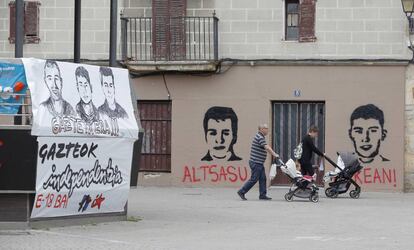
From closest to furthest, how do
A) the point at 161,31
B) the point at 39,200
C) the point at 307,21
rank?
the point at 39,200 < the point at 307,21 < the point at 161,31

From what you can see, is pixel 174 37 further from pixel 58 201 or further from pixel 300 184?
pixel 58 201

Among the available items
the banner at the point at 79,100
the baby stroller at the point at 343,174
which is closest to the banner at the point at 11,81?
the banner at the point at 79,100

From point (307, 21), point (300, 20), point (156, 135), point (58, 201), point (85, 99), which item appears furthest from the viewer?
point (156, 135)

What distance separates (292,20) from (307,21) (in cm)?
55

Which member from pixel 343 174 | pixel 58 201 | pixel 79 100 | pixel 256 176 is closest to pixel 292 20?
pixel 343 174

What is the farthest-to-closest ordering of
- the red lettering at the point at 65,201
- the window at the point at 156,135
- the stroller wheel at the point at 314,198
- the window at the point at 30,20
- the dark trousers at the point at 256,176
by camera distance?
the window at the point at 30,20, the window at the point at 156,135, the dark trousers at the point at 256,176, the stroller wheel at the point at 314,198, the red lettering at the point at 65,201

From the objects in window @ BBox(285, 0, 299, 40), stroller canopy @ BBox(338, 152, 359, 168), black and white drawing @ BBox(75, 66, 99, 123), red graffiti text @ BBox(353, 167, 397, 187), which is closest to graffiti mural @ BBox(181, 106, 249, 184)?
window @ BBox(285, 0, 299, 40)

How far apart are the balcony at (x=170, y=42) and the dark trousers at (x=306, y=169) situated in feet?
17.2

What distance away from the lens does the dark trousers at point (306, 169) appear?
21953 millimetres

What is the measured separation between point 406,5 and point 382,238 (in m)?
11.9

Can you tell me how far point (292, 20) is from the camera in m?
26.3

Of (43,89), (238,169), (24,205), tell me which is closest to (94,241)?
(24,205)

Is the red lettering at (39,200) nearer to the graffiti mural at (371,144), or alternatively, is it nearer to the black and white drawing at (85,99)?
the black and white drawing at (85,99)

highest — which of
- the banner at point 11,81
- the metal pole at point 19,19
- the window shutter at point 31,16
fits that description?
the window shutter at point 31,16
